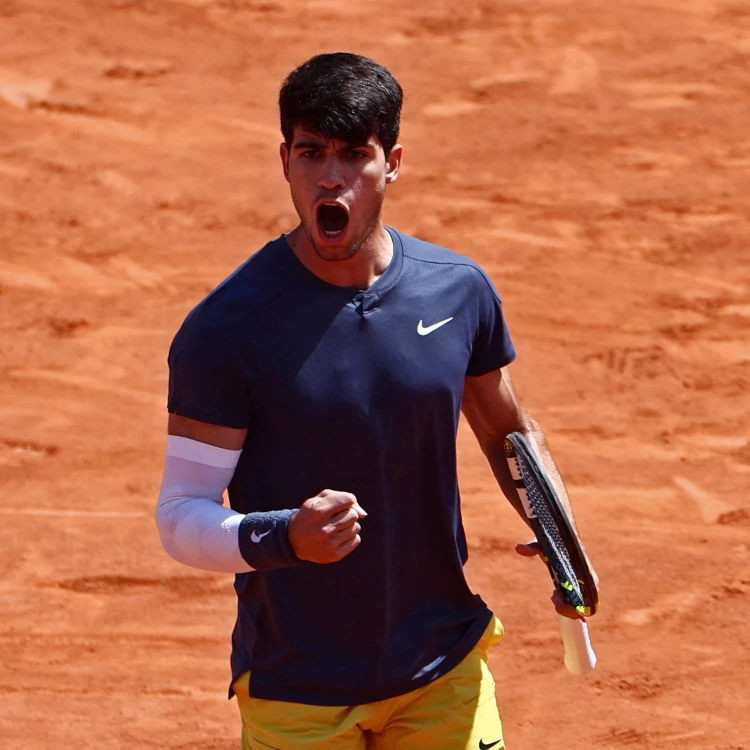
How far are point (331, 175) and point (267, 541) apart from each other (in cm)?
90

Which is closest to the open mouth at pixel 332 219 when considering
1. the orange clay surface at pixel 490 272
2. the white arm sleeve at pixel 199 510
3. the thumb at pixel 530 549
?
the white arm sleeve at pixel 199 510

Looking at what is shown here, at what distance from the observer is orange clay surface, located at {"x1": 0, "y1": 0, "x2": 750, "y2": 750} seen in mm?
5559

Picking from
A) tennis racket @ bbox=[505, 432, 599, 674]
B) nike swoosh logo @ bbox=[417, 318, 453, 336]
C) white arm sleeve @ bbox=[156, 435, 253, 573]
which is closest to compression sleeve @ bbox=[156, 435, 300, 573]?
white arm sleeve @ bbox=[156, 435, 253, 573]

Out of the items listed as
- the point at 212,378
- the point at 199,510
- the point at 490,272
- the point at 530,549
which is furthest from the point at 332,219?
the point at 490,272

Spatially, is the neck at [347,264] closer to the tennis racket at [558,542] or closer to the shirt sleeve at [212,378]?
the shirt sleeve at [212,378]

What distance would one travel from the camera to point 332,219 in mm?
3195

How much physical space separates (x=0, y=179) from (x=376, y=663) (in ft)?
19.8

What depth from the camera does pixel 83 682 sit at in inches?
216

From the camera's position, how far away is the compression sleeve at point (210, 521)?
9.66ft

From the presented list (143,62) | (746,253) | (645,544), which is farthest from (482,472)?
(143,62)

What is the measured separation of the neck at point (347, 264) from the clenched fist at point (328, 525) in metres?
0.65

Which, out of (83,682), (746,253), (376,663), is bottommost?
(83,682)

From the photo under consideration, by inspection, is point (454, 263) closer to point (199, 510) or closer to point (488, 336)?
point (488, 336)

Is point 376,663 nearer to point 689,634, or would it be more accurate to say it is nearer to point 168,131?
point 689,634
